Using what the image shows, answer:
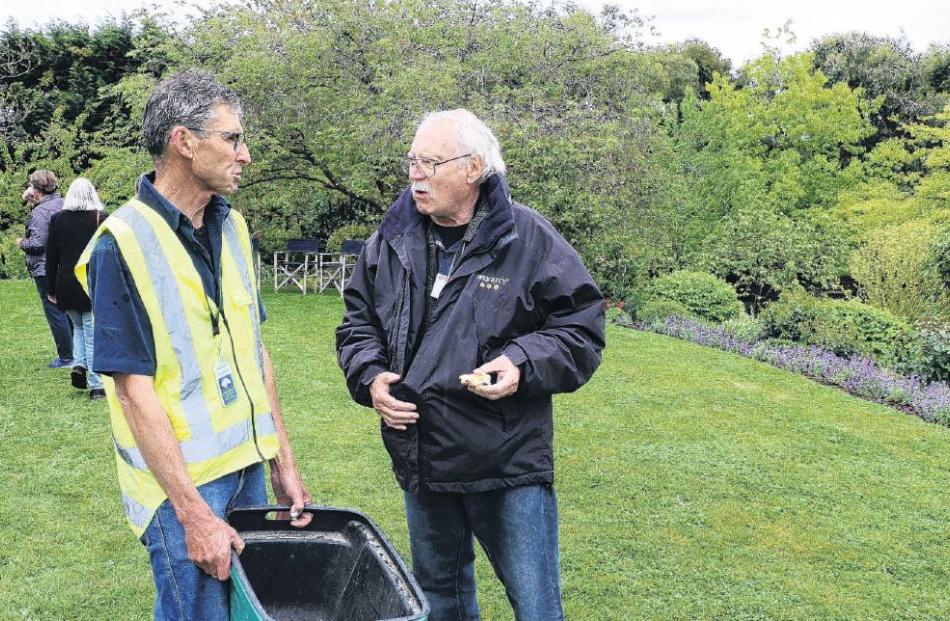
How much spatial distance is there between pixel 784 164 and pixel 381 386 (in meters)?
17.0

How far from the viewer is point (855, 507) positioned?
4914 mm

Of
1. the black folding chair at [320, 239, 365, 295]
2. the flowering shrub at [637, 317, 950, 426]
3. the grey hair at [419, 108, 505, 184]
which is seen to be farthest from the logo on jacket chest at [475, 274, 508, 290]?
the black folding chair at [320, 239, 365, 295]

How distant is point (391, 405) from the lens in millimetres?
2336

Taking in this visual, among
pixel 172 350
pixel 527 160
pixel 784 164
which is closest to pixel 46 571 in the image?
pixel 172 350

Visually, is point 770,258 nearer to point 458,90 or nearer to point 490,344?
point 458,90

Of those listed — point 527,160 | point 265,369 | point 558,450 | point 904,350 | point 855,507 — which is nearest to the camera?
point 265,369

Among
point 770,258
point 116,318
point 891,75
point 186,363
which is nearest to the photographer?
point 116,318

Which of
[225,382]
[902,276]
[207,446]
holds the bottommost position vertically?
[902,276]

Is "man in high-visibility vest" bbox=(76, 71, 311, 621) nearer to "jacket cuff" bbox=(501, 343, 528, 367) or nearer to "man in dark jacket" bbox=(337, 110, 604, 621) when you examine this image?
"man in dark jacket" bbox=(337, 110, 604, 621)

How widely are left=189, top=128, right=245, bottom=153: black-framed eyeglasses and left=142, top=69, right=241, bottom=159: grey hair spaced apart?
10mm

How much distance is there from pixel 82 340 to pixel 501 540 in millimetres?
4885

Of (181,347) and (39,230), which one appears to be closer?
(181,347)

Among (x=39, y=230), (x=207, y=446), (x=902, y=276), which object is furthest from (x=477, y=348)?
(x=902, y=276)

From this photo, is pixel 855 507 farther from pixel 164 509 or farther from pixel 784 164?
pixel 784 164
